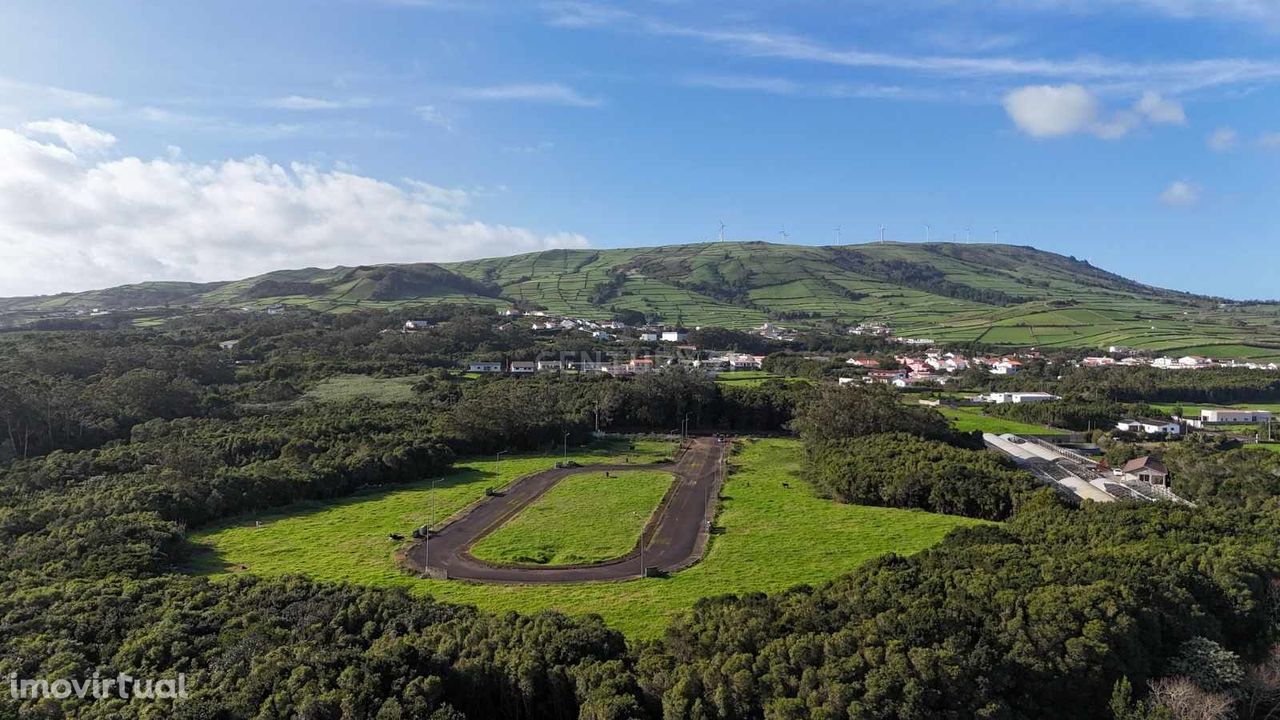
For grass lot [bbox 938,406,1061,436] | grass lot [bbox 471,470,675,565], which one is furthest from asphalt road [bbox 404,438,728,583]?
grass lot [bbox 938,406,1061,436]

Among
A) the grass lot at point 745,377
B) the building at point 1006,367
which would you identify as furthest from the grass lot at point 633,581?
the building at point 1006,367

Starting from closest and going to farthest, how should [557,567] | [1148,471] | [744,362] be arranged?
[557,567] → [1148,471] → [744,362]

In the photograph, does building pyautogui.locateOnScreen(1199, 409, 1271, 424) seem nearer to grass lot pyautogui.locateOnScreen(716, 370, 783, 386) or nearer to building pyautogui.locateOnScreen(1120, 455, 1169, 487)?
building pyautogui.locateOnScreen(1120, 455, 1169, 487)

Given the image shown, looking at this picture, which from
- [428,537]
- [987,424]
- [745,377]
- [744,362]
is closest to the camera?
[428,537]

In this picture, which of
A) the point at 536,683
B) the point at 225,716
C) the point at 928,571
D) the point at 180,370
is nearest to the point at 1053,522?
the point at 928,571

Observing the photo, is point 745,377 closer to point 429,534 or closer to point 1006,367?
point 1006,367

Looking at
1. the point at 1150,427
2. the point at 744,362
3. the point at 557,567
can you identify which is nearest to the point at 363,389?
the point at 557,567
